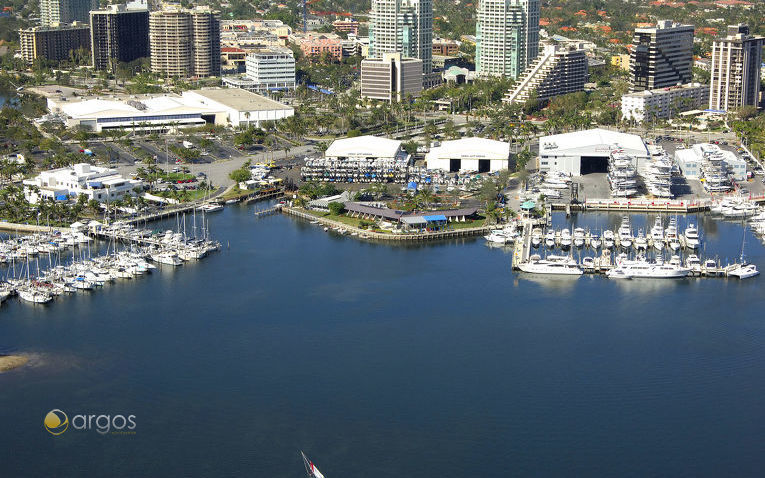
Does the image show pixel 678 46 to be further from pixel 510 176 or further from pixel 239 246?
pixel 239 246

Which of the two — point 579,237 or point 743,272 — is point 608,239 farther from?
point 743,272

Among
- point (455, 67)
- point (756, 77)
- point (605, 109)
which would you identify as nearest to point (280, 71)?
point (455, 67)

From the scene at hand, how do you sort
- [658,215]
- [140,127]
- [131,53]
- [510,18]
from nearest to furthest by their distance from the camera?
[658,215] < [140,127] < [510,18] < [131,53]

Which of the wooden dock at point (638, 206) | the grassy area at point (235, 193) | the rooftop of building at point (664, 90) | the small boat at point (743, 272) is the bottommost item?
the small boat at point (743, 272)

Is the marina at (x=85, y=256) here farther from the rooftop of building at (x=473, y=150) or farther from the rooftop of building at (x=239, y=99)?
the rooftop of building at (x=239, y=99)

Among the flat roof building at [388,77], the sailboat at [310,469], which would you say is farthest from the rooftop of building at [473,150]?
the sailboat at [310,469]

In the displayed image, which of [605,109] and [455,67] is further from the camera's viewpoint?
[455,67]

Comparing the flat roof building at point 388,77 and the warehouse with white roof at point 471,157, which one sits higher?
the flat roof building at point 388,77
